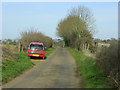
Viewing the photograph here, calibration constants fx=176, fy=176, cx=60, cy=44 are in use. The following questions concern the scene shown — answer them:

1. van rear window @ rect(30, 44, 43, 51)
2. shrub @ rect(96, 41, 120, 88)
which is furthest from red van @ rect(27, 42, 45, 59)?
shrub @ rect(96, 41, 120, 88)

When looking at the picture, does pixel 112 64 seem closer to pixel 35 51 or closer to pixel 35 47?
pixel 35 51

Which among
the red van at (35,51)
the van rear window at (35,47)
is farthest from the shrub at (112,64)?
the van rear window at (35,47)

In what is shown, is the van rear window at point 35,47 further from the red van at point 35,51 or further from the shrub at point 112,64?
the shrub at point 112,64

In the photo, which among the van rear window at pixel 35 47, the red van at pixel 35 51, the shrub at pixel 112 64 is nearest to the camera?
the shrub at pixel 112 64

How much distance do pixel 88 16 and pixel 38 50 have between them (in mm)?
21684

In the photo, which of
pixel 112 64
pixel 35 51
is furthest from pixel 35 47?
pixel 112 64

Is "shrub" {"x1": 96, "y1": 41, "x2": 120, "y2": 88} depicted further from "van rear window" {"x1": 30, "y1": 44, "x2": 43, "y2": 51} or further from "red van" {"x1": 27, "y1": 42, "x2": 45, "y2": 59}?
"van rear window" {"x1": 30, "y1": 44, "x2": 43, "y2": 51}

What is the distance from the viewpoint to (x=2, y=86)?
280 inches

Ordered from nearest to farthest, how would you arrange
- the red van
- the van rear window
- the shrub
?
the shrub, the red van, the van rear window

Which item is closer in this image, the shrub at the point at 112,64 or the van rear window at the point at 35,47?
the shrub at the point at 112,64

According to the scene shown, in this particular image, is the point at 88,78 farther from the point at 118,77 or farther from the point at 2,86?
the point at 2,86

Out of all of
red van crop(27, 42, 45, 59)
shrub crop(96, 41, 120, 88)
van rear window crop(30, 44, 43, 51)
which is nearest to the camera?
shrub crop(96, 41, 120, 88)

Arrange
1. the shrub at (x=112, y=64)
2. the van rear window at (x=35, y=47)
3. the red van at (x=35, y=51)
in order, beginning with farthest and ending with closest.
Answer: the van rear window at (x=35, y=47), the red van at (x=35, y=51), the shrub at (x=112, y=64)

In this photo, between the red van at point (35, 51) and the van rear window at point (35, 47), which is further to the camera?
the van rear window at point (35, 47)
